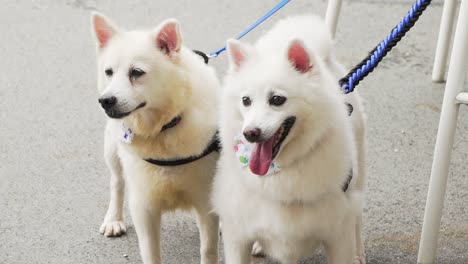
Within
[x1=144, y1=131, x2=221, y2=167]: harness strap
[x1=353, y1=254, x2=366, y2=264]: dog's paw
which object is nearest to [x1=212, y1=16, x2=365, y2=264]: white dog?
[x1=144, y1=131, x2=221, y2=167]: harness strap

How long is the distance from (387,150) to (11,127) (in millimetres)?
2178

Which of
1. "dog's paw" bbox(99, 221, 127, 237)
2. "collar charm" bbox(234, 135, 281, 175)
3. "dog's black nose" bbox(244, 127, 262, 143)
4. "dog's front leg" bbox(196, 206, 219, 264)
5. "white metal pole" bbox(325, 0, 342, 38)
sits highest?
"white metal pole" bbox(325, 0, 342, 38)

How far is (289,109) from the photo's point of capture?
243cm

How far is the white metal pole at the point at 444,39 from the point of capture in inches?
184

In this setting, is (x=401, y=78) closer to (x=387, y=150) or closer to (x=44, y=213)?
(x=387, y=150)

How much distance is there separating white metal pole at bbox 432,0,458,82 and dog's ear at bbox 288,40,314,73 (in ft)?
8.09

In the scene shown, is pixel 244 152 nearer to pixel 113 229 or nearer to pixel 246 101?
pixel 246 101

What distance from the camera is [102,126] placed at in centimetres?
452

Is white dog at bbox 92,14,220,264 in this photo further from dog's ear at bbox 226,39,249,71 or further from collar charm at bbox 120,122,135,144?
dog's ear at bbox 226,39,249,71

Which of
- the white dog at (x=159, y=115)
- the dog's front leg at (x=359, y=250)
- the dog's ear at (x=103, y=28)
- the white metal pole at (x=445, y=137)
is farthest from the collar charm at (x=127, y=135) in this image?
the white metal pole at (x=445, y=137)

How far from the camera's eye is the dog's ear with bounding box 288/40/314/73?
242 cm

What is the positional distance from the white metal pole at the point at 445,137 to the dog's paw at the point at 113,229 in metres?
1.33

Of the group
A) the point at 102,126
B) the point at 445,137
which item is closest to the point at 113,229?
the point at 102,126

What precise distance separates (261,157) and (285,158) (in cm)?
10
